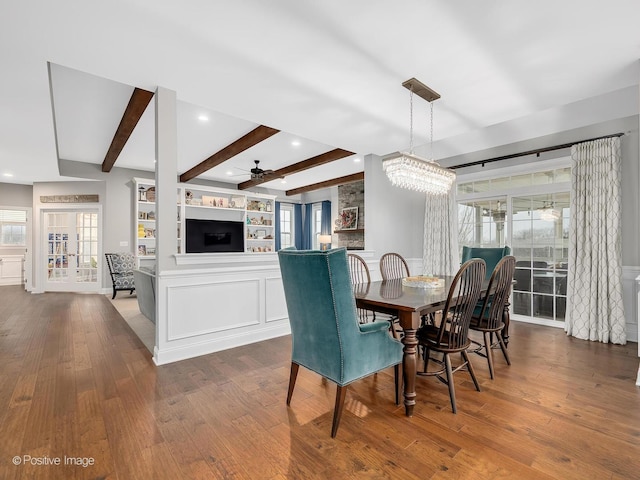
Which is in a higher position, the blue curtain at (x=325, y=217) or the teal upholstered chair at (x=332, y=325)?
the blue curtain at (x=325, y=217)

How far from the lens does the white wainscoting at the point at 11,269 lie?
7.84 m

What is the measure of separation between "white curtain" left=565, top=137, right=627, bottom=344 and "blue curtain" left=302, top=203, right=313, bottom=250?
661cm

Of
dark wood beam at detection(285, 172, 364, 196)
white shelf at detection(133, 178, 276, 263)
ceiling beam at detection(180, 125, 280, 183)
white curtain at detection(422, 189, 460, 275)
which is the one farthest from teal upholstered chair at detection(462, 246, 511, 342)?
white shelf at detection(133, 178, 276, 263)

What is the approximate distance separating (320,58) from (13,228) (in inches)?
377

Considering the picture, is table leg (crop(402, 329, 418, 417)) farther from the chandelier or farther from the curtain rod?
the curtain rod

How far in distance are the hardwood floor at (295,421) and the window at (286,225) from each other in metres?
6.61

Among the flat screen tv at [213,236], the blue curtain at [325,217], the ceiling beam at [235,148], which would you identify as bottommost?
the flat screen tv at [213,236]

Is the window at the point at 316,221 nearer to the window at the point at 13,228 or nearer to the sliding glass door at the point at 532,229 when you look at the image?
the sliding glass door at the point at 532,229

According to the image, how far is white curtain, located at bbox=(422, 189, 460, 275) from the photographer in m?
4.95

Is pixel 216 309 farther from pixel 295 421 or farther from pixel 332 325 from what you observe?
pixel 332 325

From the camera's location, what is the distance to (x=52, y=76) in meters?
3.06

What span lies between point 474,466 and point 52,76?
4.60 m

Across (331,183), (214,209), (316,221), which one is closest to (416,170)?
(331,183)

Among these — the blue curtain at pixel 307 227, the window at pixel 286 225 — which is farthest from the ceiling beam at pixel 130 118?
the blue curtain at pixel 307 227
